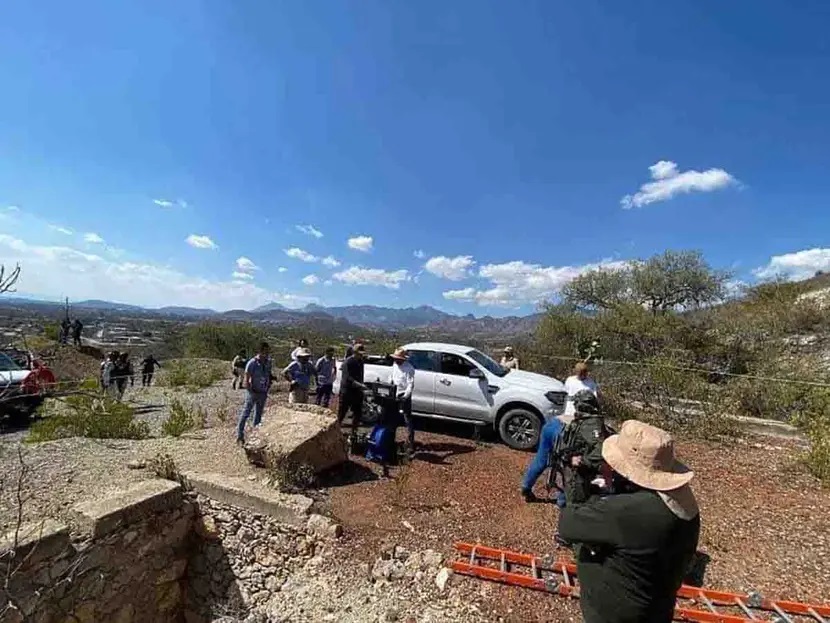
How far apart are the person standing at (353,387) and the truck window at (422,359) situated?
1.45 m

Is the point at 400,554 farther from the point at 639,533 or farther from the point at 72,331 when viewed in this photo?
the point at 72,331

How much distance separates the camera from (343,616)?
14.0ft

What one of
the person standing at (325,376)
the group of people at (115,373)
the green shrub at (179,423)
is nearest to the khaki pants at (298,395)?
the person standing at (325,376)

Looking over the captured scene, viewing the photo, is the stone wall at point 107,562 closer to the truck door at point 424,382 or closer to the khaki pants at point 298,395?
the khaki pants at point 298,395

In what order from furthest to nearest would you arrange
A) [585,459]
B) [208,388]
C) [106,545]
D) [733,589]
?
[208,388] < [106,545] < [733,589] < [585,459]

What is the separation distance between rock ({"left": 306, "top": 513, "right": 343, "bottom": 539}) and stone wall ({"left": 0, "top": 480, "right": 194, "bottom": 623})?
192cm

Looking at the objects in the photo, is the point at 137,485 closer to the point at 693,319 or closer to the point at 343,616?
the point at 343,616

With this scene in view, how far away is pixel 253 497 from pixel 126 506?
1.38 metres

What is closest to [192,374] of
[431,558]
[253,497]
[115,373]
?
[115,373]

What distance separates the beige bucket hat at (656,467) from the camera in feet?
7.28

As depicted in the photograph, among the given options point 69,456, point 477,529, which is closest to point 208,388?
point 69,456

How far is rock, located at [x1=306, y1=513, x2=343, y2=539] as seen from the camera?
16.5ft

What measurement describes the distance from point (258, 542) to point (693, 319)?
1484 cm

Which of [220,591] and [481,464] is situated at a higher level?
[481,464]
